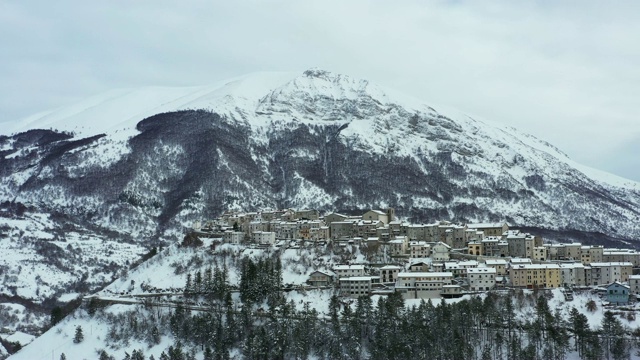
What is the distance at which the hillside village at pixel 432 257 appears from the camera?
113 metres

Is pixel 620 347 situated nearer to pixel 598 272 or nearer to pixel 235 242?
pixel 598 272

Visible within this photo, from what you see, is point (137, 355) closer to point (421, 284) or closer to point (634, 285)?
point (421, 284)

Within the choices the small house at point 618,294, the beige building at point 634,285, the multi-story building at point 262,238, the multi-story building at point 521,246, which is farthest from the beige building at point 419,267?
the beige building at point 634,285

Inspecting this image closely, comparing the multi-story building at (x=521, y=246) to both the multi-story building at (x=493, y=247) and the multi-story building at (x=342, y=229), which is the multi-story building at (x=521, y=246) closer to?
the multi-story building at (x=493, y=247)

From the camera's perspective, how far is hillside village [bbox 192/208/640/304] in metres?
113

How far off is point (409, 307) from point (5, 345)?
289ft

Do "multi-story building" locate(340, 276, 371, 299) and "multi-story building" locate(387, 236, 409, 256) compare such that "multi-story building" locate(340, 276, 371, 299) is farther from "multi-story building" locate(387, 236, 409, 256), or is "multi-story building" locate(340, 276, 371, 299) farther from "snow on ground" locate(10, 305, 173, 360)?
"snow on ground" locate(10, 305, 173, 360)

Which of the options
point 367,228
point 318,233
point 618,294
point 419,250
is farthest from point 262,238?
point 618,294

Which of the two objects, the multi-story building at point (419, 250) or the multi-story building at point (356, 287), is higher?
the multi-story building at point (419, 250)

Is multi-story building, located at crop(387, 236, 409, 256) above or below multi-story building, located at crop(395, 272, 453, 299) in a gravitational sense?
above

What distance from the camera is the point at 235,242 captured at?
452 feet

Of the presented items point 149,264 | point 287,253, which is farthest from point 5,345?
point 287,253

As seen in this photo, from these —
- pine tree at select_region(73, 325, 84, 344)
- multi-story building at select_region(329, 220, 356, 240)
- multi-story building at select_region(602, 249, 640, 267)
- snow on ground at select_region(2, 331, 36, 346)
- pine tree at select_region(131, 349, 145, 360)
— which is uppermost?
multi-story building at select_region(329, 220, 356, 240)

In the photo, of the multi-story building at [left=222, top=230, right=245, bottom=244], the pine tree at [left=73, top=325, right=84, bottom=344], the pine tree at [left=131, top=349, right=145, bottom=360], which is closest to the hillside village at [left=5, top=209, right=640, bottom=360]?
the multi-story building at [left=222, top=230, right=245, bottom=244]
